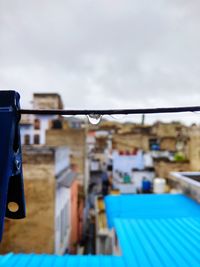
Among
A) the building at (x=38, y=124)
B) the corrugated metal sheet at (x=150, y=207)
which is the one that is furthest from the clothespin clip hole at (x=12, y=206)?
the building at (x=38, y=124)

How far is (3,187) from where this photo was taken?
1.53 metres

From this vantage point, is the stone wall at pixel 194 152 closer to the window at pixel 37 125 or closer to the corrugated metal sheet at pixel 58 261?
the window at pixel 37 125

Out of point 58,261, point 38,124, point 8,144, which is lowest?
point 58,261

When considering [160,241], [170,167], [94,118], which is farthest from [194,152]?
[94,118]

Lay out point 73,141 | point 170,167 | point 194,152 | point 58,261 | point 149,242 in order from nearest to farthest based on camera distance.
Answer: point 58,261 < point 149,242 < point 170,167 < point 73,141 < point 194,152

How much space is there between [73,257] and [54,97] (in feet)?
114

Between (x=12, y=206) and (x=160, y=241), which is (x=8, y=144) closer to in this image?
(x=12, y=206)

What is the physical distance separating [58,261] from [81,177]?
2010 centimetres

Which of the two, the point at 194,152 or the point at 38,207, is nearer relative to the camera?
the point at 38,207

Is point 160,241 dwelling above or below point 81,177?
above

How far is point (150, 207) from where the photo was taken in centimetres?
746

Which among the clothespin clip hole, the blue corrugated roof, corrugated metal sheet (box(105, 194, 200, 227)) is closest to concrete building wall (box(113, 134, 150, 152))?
corrugated metal sheet (box(105, 194, 200, 227))

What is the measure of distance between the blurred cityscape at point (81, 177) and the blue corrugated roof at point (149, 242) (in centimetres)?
143

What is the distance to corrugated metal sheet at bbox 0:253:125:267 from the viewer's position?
142 inches
